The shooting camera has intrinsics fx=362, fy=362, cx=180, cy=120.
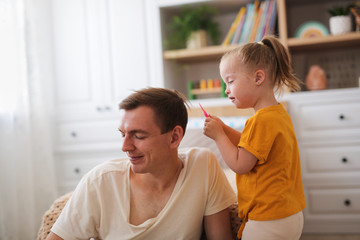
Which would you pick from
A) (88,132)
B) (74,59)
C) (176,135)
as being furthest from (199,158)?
(74,59)

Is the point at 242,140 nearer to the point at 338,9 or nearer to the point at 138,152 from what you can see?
the point at 138,152

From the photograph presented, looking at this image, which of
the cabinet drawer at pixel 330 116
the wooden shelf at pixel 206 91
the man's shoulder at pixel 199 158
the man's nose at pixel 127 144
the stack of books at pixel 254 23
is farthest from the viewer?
the wooden shelf at pixel 206 91

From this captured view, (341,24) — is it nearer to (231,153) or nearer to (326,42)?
(326,42)

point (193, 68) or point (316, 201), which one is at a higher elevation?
point (193, 68)

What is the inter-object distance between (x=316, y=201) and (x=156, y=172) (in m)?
1.79

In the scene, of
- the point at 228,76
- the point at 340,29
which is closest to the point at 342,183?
the point at 340,29

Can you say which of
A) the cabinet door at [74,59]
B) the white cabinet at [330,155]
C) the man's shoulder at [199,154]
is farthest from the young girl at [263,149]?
the cabinet door at [74,59]

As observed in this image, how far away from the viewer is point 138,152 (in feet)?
3.61

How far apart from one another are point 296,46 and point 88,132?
1.79 metres

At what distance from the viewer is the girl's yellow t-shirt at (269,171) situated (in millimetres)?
1084

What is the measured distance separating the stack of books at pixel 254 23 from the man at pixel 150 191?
1704mm

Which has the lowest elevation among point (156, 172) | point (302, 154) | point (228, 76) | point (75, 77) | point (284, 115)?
point (302, 154)

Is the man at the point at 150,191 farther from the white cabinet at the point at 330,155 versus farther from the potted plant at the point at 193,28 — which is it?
the potted plant at the point at 193,28

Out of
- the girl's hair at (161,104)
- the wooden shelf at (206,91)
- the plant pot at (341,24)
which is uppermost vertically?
the plant pot at (341,24)
